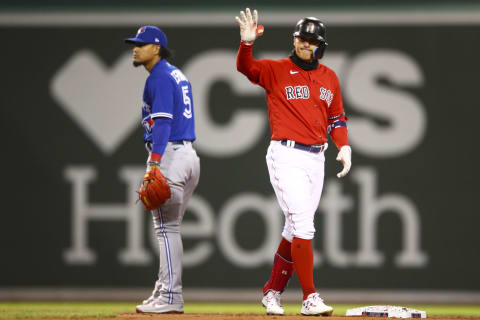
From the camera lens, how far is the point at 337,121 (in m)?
5.59

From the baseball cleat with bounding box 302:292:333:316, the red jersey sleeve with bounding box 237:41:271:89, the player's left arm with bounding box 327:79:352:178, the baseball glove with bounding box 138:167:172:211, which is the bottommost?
the baseball cleat with bounding box 302:292:333:316

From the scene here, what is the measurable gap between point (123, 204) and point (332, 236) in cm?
235

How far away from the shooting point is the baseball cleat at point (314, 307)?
5.07m

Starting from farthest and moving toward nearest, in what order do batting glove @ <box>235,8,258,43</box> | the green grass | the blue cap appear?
the green grass, the blue cap, batting glove @ <box>235,8,258,43</box>

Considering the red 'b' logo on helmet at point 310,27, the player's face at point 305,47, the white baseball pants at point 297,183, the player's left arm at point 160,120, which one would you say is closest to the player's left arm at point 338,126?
the white baseball pants at point 297,183

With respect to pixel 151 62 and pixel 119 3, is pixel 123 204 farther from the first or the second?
pixel 151 62

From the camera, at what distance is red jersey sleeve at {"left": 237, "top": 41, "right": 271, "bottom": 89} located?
525 centimetres

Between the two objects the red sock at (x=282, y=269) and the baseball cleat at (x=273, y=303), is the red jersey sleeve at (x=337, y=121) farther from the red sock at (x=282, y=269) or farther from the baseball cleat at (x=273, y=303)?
the baseball cleat at (x=273, y=303)

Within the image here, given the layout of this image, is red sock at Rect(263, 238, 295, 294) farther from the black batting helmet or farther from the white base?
the black batting helmet

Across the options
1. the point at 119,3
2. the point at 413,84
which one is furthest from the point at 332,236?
the point at 119,3

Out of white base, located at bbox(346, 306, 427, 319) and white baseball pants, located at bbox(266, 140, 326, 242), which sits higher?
white baseball pants, located at bbox(266, 140, 326, 242)

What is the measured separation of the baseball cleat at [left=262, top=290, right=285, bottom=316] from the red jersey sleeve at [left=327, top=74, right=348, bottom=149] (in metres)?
1.10

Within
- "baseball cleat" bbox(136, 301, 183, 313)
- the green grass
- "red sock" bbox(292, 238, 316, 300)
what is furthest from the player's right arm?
the green grass

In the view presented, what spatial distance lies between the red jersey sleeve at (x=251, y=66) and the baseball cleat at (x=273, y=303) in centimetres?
141
